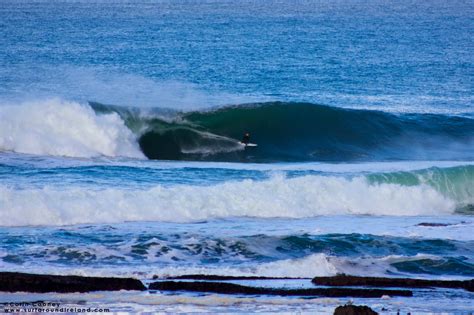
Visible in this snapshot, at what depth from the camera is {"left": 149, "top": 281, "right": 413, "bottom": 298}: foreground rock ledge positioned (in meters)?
13.7

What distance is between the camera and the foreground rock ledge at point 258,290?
13688mm

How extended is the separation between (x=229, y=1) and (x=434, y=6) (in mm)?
24264

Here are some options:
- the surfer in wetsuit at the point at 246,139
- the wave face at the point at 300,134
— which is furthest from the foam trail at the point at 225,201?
the surfer in wetsuit at the point at 246,139

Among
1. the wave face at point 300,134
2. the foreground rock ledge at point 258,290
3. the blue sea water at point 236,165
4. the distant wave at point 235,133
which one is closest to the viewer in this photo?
the foreground rock ledge at point 258,290

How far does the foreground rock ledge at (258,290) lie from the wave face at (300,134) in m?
14.1

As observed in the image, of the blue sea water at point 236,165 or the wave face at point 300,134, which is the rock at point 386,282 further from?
the wave face at point 300,134

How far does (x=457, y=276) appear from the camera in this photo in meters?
15.6

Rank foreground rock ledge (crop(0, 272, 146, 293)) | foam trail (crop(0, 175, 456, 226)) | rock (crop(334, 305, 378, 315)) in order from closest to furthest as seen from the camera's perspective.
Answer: rock (crop(334, 305, 378, 315)) → foreground rock ledge (crop(0, 272, 146, 293)) → foam trail (crop(0, 175, 456, 226))

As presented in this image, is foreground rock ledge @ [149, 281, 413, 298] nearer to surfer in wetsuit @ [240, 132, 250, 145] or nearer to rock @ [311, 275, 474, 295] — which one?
rock @ [311, 275, 474, 295]

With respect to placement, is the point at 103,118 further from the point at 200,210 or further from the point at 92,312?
the point at 92,312

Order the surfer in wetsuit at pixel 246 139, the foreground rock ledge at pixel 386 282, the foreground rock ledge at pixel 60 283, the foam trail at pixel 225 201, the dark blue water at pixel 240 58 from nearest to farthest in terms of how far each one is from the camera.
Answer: the foreground rock ledge at pixel 60 283, the foreground rock ledge at pixel 386 282, the foam trail at pixel 225 201, the surfer in wetsuit at pixel 246 139, the dark blue water at pixel 240 58

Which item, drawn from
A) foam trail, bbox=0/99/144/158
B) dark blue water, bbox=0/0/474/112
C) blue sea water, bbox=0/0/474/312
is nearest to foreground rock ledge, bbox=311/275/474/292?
blue sea water, bbox=0/0/474/312

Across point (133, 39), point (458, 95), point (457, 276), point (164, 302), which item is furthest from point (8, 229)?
point (133, 39)

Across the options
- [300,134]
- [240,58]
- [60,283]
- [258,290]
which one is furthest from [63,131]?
[240,58]
